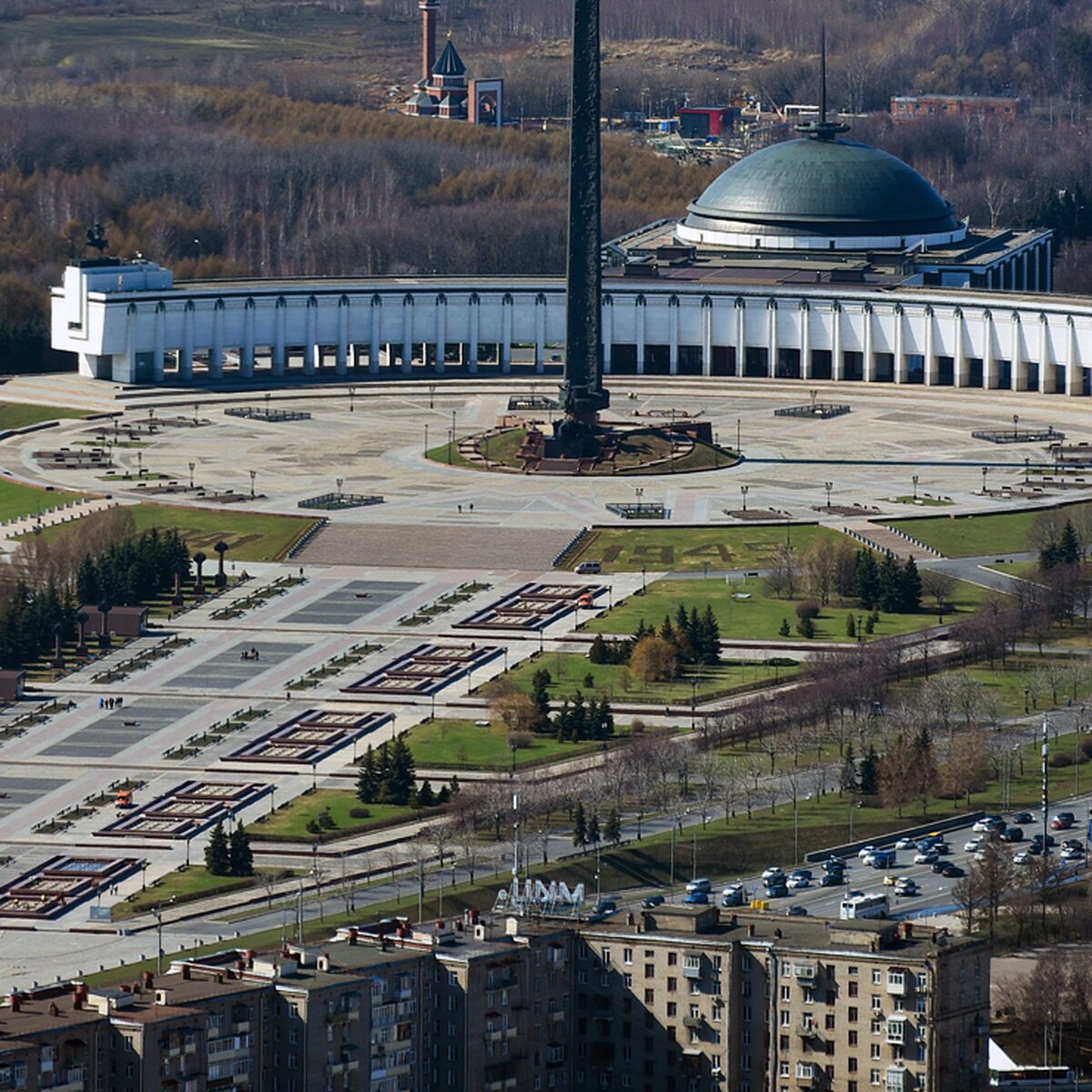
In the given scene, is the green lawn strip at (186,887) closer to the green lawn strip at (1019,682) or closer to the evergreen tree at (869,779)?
the evergreen tree at (869,779)

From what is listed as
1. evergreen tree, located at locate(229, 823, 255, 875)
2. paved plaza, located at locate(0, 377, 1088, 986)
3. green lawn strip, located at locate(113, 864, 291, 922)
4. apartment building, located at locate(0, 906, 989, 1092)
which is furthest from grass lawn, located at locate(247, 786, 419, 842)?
apartment building, located at locate(0, 906, 989, 1092)

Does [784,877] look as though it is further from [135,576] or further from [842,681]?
[135,576]

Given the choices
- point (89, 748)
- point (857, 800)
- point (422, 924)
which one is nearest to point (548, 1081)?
point (422, 924)

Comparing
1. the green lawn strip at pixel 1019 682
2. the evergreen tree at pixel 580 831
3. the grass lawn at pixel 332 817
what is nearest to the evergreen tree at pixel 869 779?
the evergreen tree at pixel 580 831

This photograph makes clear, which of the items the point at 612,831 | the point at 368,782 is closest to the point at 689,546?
the point at 368,782

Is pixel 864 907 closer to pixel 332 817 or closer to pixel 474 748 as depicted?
pixel 332 817

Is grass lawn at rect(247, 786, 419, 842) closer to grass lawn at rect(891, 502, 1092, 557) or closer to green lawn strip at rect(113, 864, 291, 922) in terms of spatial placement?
green lawn strip at rect(113, 864, 291, 922)

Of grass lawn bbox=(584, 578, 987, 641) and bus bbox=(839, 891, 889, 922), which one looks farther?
grass lawn bbox=(584, 578, 987, 641)
